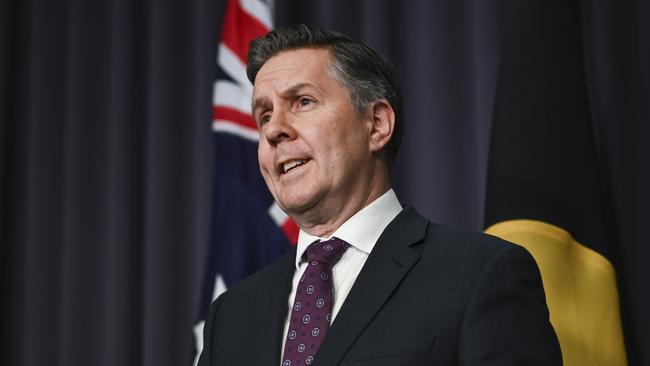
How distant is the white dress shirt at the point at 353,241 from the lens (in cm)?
142

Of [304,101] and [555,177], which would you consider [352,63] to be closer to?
[304,101]

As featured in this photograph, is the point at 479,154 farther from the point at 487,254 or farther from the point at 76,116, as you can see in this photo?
the point at 76,116

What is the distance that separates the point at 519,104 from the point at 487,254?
873mm

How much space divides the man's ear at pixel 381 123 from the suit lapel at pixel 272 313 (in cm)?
27

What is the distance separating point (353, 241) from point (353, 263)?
0.13ft

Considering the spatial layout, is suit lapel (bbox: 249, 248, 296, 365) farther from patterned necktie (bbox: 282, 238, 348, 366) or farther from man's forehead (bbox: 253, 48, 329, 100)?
man's forehead (bbox: 253, 48, 329, 100)

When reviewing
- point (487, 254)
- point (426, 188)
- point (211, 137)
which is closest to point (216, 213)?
point (211, 137)

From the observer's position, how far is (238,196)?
8.32 feet

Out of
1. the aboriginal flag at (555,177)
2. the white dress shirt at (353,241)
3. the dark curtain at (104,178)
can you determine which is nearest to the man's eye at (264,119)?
A: the white dress shirt at (353,241)

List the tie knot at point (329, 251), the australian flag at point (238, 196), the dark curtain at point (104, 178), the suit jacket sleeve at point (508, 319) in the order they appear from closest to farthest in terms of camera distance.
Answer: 1. the suit jacket sleeve at point (508, 319)
2. the tie knot at point (329, 251)
3. the australian flag at point (238, 196)
4. the dark curtain at point (104, 178)

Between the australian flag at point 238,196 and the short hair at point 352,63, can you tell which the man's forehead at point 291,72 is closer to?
the short hair at point 352,63

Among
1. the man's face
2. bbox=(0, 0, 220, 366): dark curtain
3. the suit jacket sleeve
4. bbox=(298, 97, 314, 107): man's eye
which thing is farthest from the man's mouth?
bbox=(0, 0, 220, 366): dark curtain

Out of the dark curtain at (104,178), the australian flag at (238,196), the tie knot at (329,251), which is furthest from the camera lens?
the dark curtain at (104,178)

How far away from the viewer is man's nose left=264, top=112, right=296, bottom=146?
150 centimetres
